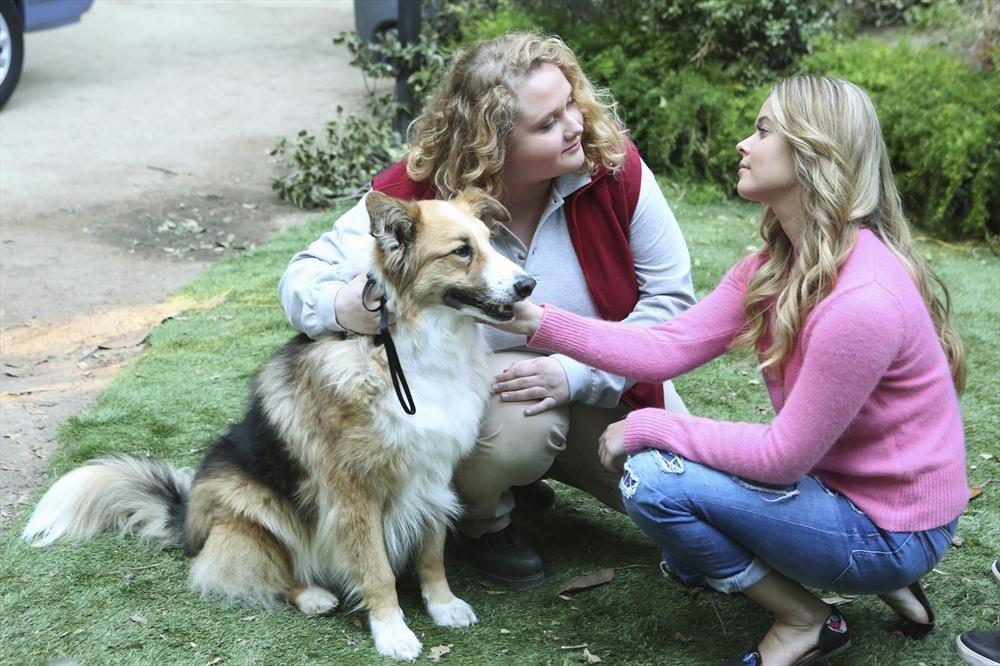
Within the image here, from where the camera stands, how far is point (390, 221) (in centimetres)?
259

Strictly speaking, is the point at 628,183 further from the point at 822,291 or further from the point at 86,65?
the point at 86,65

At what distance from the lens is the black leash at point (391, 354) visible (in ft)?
8.89

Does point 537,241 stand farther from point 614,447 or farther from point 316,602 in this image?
point 316,602

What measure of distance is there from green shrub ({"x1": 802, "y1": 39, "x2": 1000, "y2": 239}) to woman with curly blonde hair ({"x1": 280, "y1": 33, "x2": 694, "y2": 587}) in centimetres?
387

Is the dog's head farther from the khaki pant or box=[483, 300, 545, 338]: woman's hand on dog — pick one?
the khaki pant

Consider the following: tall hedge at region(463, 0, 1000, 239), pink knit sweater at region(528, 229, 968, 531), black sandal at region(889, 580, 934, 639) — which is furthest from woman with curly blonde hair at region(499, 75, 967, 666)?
tall hedge at region(463, 0, 1000, 239)

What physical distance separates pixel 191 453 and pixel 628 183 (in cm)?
200

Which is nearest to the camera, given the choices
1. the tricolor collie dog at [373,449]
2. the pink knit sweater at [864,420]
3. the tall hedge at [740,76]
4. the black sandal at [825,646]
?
the pink knit sweater at [864,420]

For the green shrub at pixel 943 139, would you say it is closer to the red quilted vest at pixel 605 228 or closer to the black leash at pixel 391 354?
the red quilted vest at pixel 605 228

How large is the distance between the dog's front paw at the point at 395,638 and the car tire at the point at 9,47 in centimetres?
716

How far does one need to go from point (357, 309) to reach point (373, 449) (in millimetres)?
373

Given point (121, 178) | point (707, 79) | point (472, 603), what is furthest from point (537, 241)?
point (121, 178)

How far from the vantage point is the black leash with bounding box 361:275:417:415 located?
8.89ft

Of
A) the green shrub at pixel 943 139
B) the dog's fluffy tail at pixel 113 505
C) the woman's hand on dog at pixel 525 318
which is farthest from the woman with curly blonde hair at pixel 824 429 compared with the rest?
the green shrub at pixel 943 139
